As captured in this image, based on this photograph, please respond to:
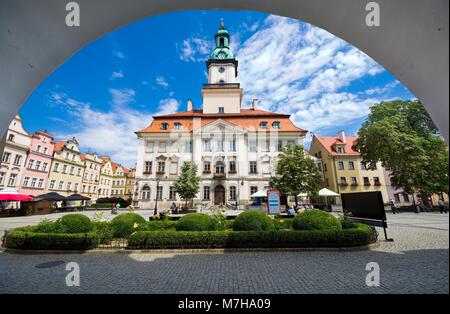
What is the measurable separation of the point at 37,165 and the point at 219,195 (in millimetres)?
29868

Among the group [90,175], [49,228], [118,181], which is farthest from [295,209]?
[118,181]

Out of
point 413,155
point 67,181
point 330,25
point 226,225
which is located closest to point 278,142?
point 413,155

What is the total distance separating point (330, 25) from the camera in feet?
8.25

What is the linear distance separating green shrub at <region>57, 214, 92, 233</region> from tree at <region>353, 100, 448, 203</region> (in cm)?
2870

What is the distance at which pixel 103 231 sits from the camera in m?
9.62

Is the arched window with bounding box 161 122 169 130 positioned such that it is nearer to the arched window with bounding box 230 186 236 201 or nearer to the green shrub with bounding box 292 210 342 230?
the arched window with bounding box 230 186 236 201

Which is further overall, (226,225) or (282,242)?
(226,225)

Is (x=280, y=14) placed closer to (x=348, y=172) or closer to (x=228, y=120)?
(x=228, y=120)

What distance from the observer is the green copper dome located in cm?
4227

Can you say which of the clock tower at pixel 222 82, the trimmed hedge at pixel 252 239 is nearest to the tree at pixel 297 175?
the trimmed hedge at pixel 252 239

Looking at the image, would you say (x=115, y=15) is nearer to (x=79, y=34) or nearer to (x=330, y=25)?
(x=79, y=34)

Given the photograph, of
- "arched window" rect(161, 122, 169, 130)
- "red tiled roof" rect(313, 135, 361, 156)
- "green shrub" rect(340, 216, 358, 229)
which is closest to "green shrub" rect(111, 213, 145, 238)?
"green shrub" rect(340, 216, 358, 229)

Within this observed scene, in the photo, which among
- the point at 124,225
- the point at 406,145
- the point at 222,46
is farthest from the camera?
the point at 222,46
